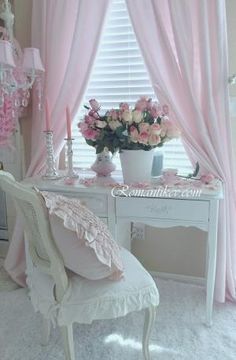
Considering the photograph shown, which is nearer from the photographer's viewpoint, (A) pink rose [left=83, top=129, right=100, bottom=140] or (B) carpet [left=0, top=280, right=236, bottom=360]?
(B) carpet [left=0, top=280, right=236, bottom=360]

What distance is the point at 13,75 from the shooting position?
2.10 metres

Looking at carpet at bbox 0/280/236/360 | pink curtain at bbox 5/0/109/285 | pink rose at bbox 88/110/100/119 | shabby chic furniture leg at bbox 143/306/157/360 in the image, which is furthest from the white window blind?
shabby chic furniture leg at bbox 143/306/157/360

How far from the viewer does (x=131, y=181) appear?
1.84 metres

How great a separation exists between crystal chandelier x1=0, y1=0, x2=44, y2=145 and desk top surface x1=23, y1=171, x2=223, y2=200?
59cm

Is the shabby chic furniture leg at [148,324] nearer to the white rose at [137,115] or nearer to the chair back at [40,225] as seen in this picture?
the chair back at [40,225]

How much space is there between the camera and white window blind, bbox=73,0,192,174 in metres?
2.08

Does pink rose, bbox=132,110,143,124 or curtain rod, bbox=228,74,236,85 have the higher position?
curtain rod, bbox=228,74,236,85

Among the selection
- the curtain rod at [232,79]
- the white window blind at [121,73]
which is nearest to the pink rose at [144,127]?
the white window blind at [121,73]

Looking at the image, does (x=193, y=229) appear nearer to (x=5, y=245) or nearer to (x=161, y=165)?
(x=161, y=165)

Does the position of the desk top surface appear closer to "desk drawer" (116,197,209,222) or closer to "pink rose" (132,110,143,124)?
"desk drawer" (116,197,209,222)

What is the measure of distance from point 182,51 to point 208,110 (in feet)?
1.17

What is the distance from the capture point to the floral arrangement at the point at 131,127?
1.70 metres

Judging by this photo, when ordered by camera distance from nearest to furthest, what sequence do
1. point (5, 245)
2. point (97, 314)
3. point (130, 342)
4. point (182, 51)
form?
point (97, 314), point (130, 342), point (182, 51), point (5, 245)

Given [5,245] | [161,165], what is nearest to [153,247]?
[161,165]
